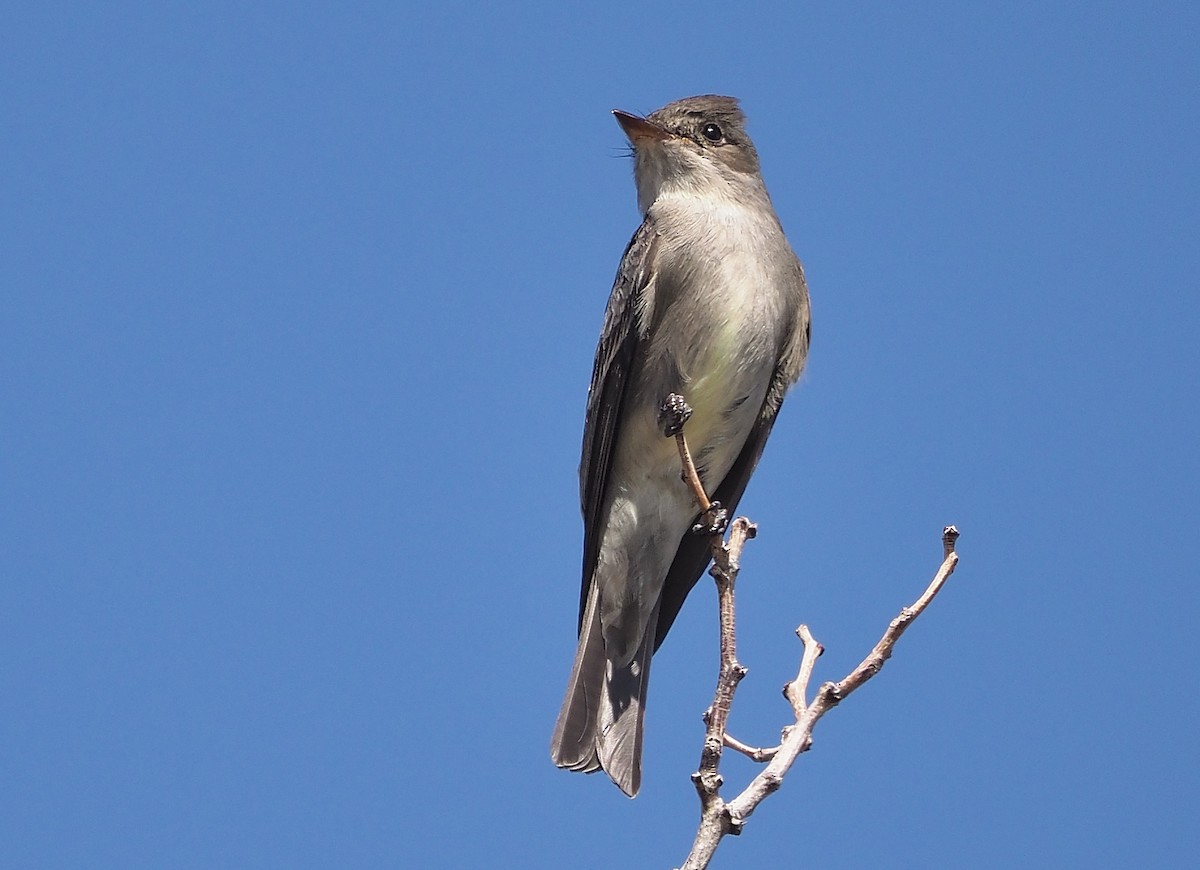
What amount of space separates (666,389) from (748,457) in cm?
80

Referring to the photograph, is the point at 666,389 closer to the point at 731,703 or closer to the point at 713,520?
the point at 713,520

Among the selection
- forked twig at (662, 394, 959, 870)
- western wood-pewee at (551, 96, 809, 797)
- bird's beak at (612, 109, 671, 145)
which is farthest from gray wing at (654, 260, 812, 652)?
forked twig at (662, 394, 959, 870)

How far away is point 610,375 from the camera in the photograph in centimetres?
656

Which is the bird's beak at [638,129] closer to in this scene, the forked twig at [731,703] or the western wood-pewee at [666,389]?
the western wood-pewee at [666,389]

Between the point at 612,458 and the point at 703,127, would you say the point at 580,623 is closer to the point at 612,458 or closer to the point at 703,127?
the point at 612,458

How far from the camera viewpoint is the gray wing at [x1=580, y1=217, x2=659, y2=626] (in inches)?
256

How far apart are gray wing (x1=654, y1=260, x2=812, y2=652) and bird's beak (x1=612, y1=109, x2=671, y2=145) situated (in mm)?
1022

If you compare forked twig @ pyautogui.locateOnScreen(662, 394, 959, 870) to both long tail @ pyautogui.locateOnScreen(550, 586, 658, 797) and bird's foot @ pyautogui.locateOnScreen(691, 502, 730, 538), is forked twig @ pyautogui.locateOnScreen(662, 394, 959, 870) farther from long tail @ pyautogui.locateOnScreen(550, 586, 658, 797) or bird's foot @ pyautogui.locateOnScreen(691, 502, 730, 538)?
long tail @ pyautogui.locateOnScreen(550, 586, 658, 797)

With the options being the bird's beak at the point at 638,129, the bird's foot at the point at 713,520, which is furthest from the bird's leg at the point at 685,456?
the bird's beak at the point at 638,129

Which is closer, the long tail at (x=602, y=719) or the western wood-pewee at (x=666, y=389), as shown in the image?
the long tail at (x=602, y=719)

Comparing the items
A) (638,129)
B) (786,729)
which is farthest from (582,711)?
(638,129)

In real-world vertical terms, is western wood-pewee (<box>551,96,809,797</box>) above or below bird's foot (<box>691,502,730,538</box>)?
above

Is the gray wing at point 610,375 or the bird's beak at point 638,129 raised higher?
the bird's beak at point 638,129

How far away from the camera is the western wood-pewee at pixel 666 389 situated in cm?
641
